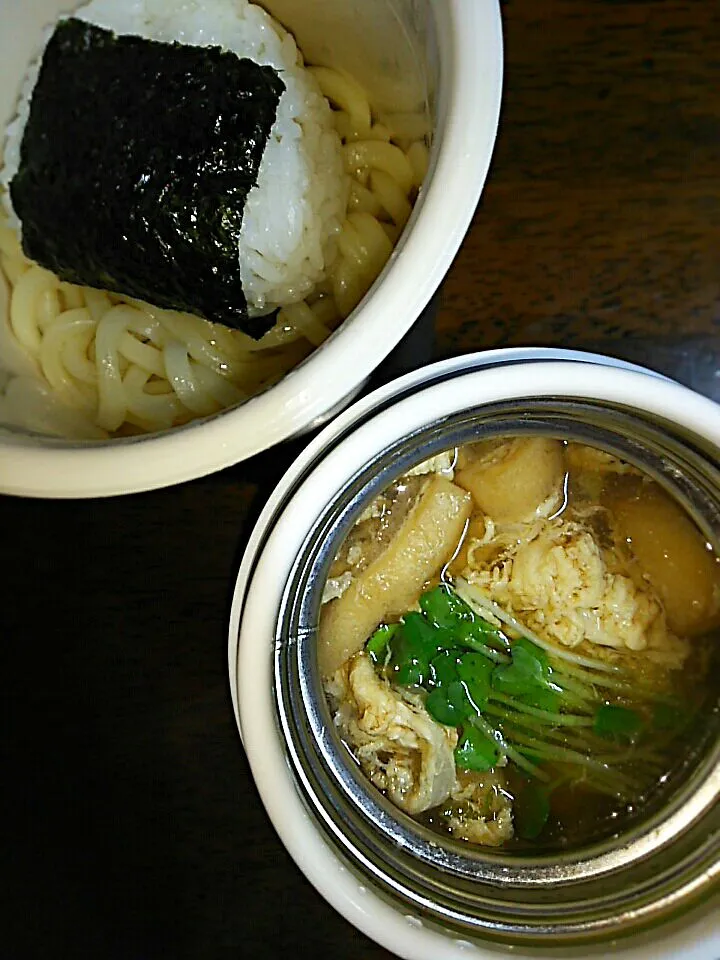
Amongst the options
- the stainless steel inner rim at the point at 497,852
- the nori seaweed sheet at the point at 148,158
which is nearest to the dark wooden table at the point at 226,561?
the stainless steel inner rim at the point at 497,852

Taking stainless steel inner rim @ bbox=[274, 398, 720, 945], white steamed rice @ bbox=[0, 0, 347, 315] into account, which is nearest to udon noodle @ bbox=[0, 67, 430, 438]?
white steamed rice @ bbox=[0, 0, 347, 315]

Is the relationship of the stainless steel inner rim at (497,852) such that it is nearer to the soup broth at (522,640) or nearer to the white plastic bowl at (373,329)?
the soup broth at (522,640)

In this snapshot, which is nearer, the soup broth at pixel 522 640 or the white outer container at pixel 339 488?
the white outer container at pixel 339 488

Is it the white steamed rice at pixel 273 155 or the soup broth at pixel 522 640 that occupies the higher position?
the white steamed rice at pixel 273 155

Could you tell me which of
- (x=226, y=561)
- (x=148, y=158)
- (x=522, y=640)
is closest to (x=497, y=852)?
(x=522, y=640)

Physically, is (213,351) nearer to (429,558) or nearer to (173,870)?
(429,558)

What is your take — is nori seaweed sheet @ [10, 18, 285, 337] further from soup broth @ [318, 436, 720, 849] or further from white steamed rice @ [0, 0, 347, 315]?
soup broth @ [318, 436, 720, 849]

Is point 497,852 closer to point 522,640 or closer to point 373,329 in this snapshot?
point 522,640
